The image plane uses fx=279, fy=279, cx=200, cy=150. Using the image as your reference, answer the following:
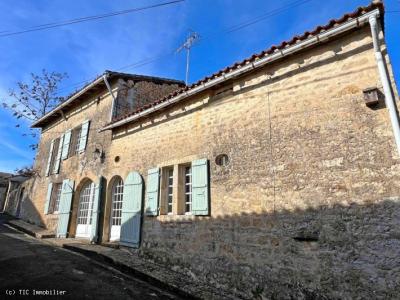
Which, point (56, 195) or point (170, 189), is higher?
point (56, 195)

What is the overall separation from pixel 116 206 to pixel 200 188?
4.02 m

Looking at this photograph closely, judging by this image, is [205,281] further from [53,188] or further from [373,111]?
[53,188]

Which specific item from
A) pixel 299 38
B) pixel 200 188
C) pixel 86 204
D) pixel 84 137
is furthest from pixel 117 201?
pixel 299 38

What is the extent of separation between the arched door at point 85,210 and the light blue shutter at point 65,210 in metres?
0.39

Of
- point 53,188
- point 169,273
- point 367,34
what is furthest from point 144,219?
point 53,188

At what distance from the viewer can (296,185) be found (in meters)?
4.47

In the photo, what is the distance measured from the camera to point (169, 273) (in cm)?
583

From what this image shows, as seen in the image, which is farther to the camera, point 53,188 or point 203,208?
point 53,188

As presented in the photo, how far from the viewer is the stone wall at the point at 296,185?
3.71 metres

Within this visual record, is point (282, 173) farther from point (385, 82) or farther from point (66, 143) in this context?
point (66, 143)

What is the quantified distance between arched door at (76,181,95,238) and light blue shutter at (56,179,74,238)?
1.27 feet

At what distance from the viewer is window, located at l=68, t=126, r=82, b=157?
11570mm

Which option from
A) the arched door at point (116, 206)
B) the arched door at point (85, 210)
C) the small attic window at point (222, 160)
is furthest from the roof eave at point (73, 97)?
the small attic window at point (222, 160)

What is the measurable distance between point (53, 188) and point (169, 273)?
329 inches
